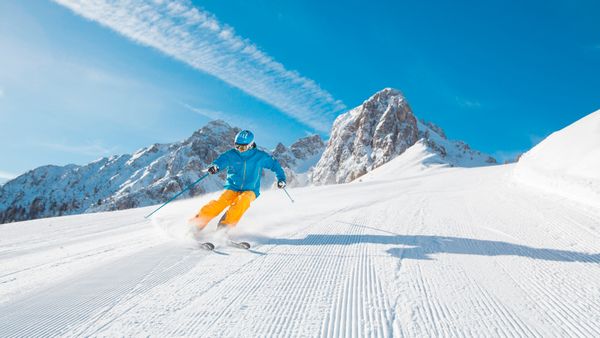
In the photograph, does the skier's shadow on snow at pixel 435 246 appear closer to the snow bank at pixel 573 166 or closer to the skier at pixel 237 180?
the skier at pixel 237 180

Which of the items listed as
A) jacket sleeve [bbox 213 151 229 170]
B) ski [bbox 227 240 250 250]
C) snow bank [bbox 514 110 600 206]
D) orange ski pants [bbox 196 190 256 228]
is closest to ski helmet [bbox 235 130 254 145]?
jacket sleeve [bbox 213 151 229 170]

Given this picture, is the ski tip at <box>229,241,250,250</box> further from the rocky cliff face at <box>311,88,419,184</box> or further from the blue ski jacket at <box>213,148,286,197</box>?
the rocky cliff face at <box>311,88,419,184</box>

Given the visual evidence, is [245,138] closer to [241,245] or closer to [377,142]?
[241,245]

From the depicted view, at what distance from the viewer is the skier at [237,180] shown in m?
4.99

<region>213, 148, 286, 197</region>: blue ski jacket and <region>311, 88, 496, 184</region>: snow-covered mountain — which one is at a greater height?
<region>311, 88, 496, 184</region>: snow-covered mountain

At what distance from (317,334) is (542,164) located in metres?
10.5

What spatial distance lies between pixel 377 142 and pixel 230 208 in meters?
134

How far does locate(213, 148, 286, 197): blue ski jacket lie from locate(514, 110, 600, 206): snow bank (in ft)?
18.2

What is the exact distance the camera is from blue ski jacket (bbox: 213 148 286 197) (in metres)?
5.43

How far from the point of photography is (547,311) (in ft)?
7.07

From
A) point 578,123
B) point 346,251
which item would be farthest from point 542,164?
point 346,251

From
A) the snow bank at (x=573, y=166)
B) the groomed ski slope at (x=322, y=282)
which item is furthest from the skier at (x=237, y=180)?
the snow bank at (x=573, y=166)

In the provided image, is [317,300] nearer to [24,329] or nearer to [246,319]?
[246,319]

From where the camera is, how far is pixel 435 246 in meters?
3.83
